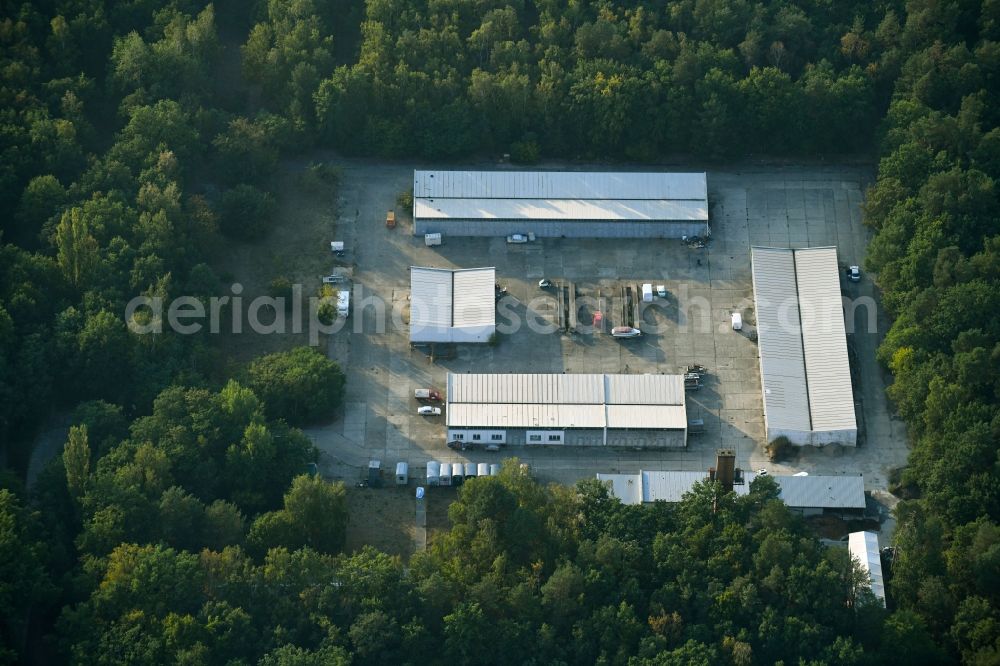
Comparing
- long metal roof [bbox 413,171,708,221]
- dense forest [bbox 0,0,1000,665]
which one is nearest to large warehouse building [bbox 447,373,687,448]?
dense forest [bbox 0,0,1000,665]

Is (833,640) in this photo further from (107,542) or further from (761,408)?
(107,542)

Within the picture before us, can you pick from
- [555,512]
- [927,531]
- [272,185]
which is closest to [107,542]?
[555,512]

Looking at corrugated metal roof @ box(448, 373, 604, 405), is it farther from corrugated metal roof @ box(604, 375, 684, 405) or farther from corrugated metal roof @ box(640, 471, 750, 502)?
corrugated metal roof @ box(640, 471, 750, 502)

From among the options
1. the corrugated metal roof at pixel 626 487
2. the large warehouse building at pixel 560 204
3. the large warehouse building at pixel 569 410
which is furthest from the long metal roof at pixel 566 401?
the large warehouse building at pixel 560 204

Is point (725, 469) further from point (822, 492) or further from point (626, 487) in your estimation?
point (822, 492)

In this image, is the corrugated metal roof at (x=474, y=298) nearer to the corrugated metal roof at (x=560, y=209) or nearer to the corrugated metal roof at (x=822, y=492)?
the corrugated metal roof at (x=560, y=209)


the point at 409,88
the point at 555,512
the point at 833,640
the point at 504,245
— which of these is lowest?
the point at 833,640
